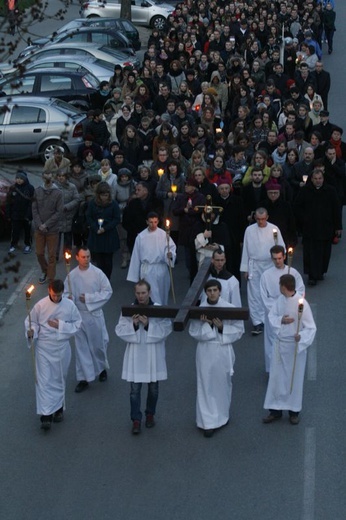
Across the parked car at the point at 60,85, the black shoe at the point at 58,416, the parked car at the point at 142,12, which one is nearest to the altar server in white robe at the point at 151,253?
the black shoe at the point at 58,416

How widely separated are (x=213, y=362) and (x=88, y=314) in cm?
186

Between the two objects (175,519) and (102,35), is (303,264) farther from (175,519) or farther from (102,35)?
(102,35)

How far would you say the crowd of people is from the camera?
11875mm

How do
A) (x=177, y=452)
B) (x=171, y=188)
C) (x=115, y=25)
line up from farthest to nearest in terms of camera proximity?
(x=115, y=25)
(x=171, y=188)
(x=177, y=452)

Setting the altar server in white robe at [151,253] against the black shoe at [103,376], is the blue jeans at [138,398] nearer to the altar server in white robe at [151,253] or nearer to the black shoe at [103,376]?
the black shoe at [103,376]

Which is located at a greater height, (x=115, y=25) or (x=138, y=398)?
(x=115, y=25)

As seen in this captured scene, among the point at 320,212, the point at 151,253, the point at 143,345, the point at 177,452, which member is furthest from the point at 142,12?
the point at 177,452

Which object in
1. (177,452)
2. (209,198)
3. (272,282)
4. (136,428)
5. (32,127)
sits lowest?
(177,452)

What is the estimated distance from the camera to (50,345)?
479 inches

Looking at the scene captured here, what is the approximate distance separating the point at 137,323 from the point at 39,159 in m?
11.4

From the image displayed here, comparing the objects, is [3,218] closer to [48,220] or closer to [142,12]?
[48,220]

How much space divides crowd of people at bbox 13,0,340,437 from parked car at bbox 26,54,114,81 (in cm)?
175

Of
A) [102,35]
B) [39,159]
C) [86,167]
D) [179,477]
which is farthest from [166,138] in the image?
[102,35]

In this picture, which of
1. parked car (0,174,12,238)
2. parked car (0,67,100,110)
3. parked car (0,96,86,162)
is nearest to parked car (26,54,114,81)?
parked car (0,67,100,110)
